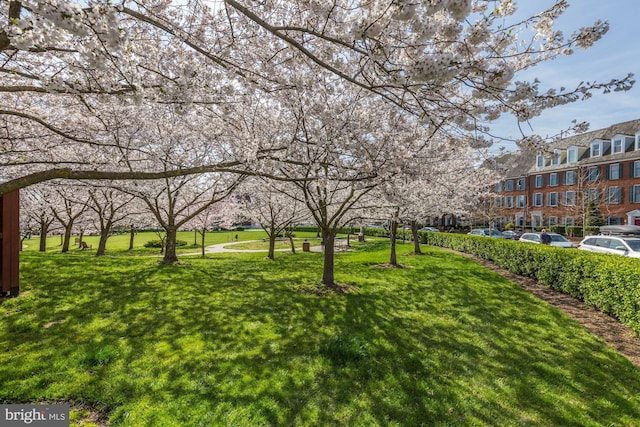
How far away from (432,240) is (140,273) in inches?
875

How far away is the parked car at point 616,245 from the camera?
12.3 metres

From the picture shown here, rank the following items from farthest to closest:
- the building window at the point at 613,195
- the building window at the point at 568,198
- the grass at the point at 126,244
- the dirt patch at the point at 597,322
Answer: the building window at the point at 568,198 < the building window at the point at 613,195 < the grass at the point at 126,244 < the dirt patch at the point at 597,322

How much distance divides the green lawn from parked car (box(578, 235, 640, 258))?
7015 millimetres

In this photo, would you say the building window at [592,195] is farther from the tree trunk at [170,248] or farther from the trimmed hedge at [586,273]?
the tree trunk at [170,248]

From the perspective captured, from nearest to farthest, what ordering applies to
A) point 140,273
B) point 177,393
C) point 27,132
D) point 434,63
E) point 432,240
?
point 434,63 → point 177,393 → point 27,132 → point 140,273 → point 432,240

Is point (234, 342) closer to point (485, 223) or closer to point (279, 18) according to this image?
point (279, 18)

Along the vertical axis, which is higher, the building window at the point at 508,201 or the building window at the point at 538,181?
the building window at the point at 538,181

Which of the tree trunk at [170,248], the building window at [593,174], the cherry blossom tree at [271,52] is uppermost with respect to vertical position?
the building window at [593,174]

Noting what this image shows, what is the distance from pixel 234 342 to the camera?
17.6 ft

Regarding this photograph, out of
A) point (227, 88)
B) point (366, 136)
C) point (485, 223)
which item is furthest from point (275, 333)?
point (485, 223)

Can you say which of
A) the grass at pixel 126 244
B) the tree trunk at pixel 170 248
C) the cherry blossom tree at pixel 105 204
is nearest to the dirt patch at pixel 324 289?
the tree trunk at pixel 170 248

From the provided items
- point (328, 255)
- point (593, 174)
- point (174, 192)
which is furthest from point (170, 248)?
point (593, 174)

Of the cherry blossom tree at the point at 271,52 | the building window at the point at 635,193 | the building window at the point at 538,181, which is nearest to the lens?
the cherry blossom tree at the point at 271,52

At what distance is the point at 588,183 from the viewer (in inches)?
1176
